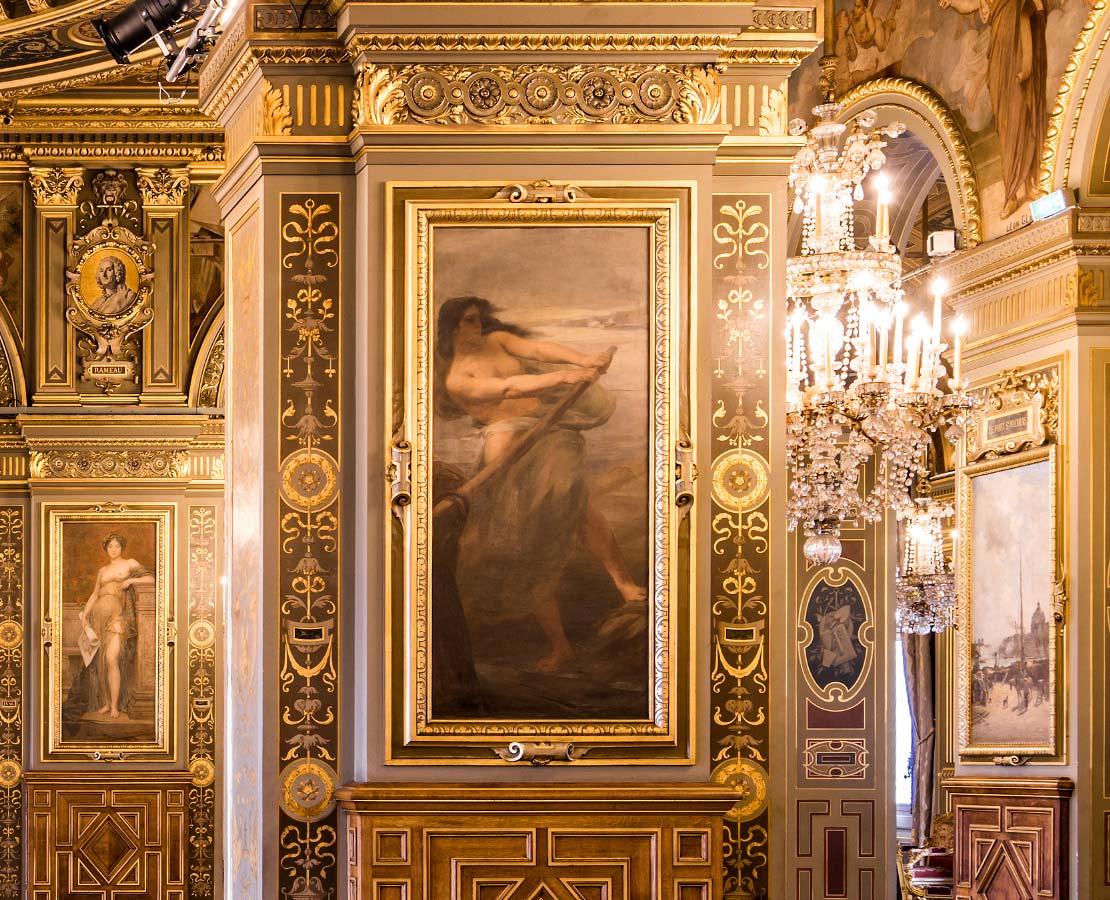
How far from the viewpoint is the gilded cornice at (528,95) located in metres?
Answer: 6.84

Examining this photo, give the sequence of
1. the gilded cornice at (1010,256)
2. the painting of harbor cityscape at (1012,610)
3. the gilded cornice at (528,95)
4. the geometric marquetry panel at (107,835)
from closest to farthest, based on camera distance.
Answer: the gilded cornice at (528,95) < the gilded cornice at (1010,256) < the painting of harbor cityscape at (1012,610) < the geometric marquetry panel at (107,835)

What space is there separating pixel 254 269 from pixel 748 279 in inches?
75.1

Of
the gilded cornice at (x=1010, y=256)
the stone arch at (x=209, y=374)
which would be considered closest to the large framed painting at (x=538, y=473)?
the gilded cornice at (x=1010, y=256)

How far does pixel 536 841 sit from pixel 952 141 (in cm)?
835

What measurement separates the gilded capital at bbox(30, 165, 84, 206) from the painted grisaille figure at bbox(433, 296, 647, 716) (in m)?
10.8

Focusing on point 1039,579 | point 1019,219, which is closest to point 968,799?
point 1039,579

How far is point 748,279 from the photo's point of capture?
714cm

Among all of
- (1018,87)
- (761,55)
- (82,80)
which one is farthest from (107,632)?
(761,55)

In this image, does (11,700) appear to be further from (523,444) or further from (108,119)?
(523,444)

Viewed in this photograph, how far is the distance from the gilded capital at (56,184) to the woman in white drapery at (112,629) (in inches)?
121

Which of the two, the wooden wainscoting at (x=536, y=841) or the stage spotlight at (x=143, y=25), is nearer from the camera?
the wooden wainscoting at (x=536, y=841)

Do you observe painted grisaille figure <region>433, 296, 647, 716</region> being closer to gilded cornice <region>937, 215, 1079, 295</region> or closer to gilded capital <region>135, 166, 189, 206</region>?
gilded cornice <region>937, 215, 1079, 295</region>

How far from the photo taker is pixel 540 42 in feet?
22.4

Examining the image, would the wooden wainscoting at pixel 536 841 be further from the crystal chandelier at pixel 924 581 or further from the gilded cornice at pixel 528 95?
the crystal chandelier at pixel 924 581
